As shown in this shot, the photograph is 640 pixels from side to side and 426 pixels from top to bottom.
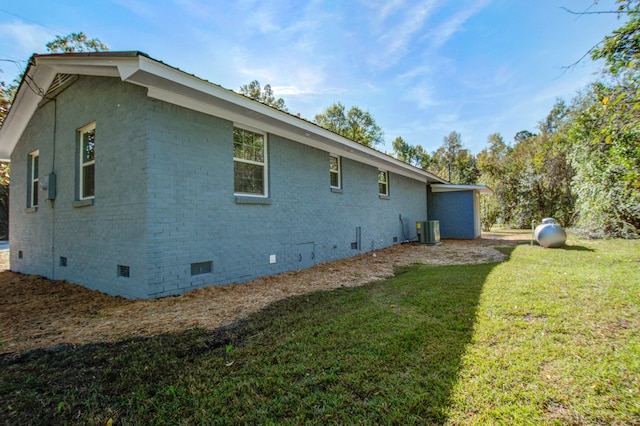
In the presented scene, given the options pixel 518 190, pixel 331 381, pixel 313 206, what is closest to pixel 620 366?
pixel 331 381

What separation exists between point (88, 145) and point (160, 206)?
317cm

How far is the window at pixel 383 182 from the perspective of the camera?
39.4 ft

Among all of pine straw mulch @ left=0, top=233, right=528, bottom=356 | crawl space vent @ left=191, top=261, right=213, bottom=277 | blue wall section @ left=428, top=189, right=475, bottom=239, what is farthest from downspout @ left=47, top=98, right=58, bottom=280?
blue wall section @ left=428, top=189, right=475, bottom=239

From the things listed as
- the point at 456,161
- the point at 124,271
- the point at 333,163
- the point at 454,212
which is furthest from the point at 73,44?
the point at 456,161

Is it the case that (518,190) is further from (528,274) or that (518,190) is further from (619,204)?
(528,274)

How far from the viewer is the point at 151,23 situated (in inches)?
300

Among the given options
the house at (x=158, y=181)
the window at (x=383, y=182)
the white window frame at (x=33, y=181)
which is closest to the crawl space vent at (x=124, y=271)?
the house at (x=158, y=181)

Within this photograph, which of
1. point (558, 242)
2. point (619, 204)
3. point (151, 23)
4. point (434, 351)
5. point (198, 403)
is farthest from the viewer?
point (619, 204)

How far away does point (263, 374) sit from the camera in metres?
2.34

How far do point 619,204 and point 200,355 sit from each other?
14.7 metres

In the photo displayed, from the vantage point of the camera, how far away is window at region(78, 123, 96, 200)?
596 cm

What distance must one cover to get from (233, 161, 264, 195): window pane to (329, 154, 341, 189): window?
3073mm

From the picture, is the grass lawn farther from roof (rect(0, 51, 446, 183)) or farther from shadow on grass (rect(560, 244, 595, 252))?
shadow on grass (rect(560, 244, 595, 252))

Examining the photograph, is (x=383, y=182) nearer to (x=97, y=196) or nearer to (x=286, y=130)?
(x=286, y=130)
